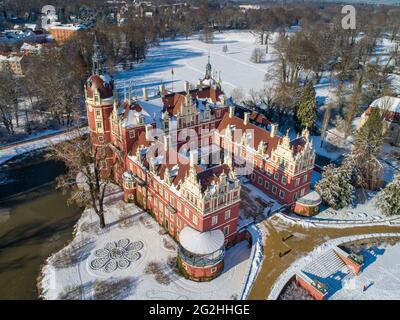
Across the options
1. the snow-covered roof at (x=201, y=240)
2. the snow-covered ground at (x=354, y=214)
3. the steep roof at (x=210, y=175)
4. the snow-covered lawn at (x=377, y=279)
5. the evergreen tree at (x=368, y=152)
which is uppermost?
the steep roof at (x=210, y=175)

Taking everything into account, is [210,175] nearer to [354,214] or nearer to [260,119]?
[354,214]

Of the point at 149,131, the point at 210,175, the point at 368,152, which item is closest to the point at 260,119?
the point at 368,152

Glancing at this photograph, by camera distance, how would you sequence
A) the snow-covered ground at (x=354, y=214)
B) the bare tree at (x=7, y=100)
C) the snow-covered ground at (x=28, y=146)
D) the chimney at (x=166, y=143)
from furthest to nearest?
the bare tree at (x=7, y=100)
the snow-covered ground at (x=28, y=146)
the snow-covered ground at (x=354, y=214)
the chimney at (x=166, y=143)

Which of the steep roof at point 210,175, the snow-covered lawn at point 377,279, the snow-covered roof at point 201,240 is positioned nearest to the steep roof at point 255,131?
the steep roof at point 210,175

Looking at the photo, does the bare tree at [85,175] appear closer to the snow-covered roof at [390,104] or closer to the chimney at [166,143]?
the chimney at [166,143]

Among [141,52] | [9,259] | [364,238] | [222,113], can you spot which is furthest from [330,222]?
[141,52]

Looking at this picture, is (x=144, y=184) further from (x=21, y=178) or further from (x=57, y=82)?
(x=57, y=82)

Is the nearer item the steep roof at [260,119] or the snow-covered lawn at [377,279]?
the snow-covered lawn at [377,279]

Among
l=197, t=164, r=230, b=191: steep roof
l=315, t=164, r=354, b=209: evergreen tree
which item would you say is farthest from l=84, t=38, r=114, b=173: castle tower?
l=315, t=164, r=354, b=209: evergreen tree
